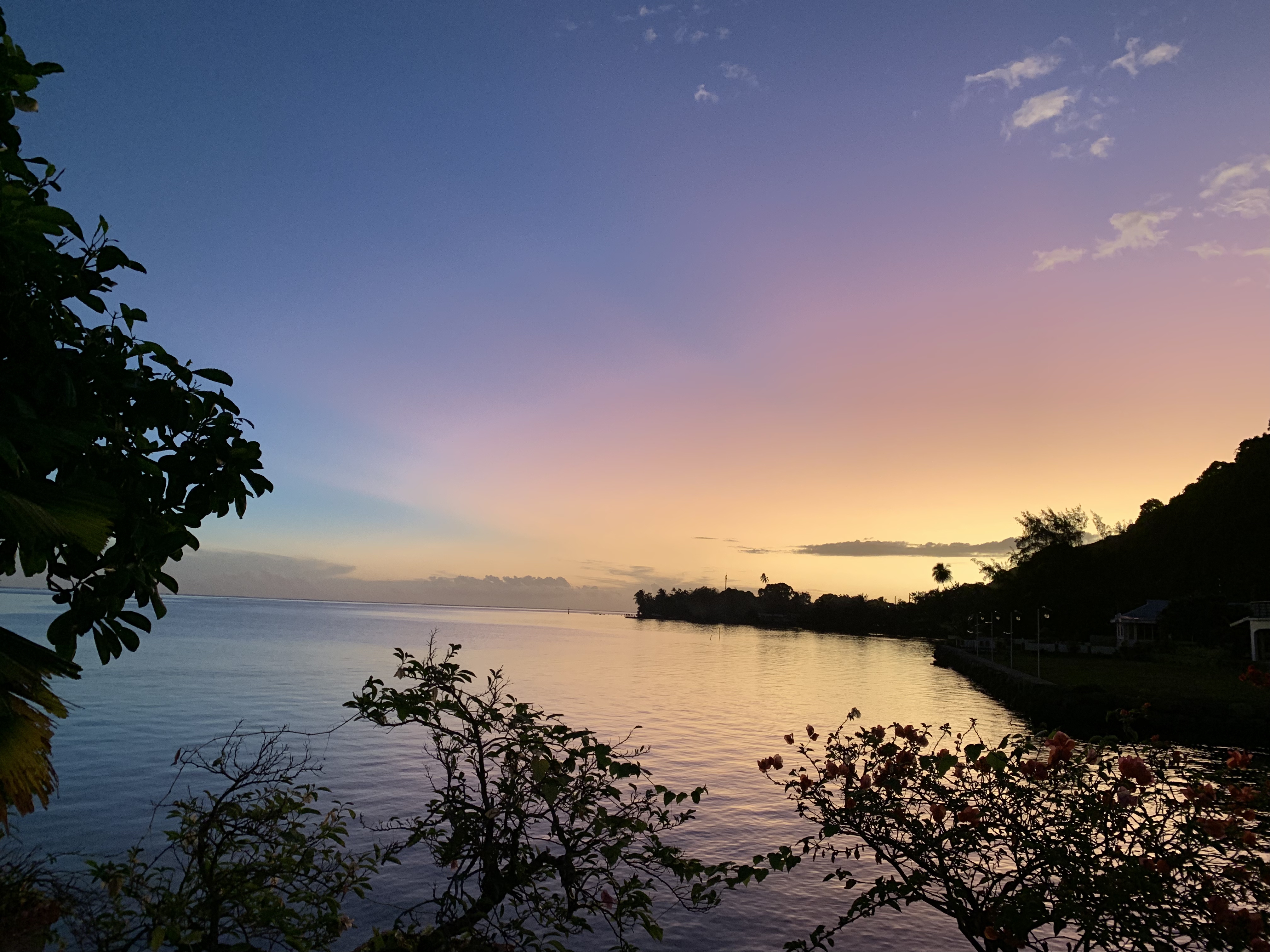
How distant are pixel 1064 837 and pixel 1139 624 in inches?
3037

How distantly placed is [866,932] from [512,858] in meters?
8.91

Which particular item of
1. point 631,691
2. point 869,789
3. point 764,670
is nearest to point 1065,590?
point 764,670

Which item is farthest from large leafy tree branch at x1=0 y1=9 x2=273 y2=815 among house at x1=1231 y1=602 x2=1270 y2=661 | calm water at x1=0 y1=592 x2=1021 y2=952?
house at x1=1231 y1=602 x2=1270 y2=661

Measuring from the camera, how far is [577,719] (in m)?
28.3

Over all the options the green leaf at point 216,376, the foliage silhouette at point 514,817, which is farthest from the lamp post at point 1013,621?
the green leaf at point 216,376

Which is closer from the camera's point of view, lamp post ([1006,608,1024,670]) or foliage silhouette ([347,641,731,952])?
foliage silhouette ([347,641,731,952])

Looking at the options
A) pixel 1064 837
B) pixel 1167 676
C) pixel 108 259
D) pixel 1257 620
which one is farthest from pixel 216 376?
pixel 1167 676

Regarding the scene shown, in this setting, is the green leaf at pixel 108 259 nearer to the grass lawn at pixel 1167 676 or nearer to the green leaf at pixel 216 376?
the green leaf at pixel 216 376

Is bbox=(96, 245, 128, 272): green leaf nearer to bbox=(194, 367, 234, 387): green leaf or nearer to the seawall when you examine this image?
bbox=(194, 367, 234, 387): green leaf

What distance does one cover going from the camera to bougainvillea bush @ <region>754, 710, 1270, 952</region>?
3697 mm

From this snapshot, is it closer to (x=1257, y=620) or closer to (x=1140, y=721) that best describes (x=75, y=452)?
(x=1140, y=721)

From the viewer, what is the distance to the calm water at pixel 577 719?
11.5 m

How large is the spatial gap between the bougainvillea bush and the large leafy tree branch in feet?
10.8

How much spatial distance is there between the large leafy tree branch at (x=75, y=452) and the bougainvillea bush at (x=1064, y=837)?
3281 mm
